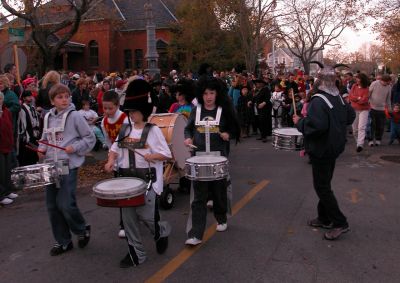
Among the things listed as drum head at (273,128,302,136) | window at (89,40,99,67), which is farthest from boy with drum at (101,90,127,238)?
window at (89,40,99,67)

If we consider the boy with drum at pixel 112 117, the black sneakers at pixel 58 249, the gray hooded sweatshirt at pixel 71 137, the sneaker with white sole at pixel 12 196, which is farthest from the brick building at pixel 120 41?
the black sneakers at pixel 58 249

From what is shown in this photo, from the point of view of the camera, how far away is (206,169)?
4.98 metres

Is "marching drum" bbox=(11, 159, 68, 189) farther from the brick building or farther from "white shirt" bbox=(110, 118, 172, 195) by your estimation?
the brick building

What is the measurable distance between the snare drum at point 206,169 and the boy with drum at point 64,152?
1157 millimetres

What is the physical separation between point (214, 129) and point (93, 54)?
43435mm

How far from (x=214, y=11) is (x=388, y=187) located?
29.2 m

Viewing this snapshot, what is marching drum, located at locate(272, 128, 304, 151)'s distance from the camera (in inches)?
235

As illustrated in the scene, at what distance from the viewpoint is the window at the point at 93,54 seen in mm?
46312

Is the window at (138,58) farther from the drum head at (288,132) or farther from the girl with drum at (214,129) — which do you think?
the girl with drum at (214,129)

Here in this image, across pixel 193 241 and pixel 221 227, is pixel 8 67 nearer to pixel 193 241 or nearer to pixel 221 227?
pixel 221 227

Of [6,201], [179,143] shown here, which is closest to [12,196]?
[6,201]

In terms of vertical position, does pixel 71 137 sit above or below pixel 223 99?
below

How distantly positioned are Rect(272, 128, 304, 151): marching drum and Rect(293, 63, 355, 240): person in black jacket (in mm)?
486

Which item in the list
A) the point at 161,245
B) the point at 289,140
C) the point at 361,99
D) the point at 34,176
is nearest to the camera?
the point at 34,176
